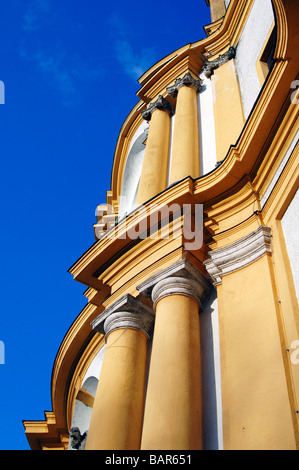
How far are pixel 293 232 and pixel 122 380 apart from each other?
2.58 metres

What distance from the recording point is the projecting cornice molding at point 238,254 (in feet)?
19.0

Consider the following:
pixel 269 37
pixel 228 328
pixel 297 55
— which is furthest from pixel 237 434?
pixel 269 37

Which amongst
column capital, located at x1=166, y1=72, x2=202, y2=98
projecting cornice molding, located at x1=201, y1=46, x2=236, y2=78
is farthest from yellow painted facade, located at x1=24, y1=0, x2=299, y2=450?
column capital, located at x1=166, y1=72, x2=202, y2=98

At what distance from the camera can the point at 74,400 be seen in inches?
356

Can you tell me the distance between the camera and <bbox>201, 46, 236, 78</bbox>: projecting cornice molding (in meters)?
10.7

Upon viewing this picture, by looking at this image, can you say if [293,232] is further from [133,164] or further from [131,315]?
[133,164]

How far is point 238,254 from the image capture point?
6.02 m

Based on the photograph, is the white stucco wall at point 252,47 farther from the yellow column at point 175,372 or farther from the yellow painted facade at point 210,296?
the yellow column at point 175,372

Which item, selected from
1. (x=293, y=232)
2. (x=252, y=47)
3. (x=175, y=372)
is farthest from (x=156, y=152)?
(x=175, y=372)

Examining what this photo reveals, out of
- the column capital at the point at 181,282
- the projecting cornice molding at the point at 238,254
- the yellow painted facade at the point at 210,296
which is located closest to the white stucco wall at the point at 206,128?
the yellow painted facade at the point at 210,296

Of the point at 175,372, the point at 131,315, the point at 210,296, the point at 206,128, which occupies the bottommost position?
the point at 175,372

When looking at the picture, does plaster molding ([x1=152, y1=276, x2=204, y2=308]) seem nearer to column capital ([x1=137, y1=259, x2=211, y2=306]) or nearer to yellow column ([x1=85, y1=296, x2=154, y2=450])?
column capital ([x1=137, y1=259, x2=211, y2=306])

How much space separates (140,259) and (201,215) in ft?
3.58

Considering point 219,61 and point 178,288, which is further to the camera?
point 219,61
